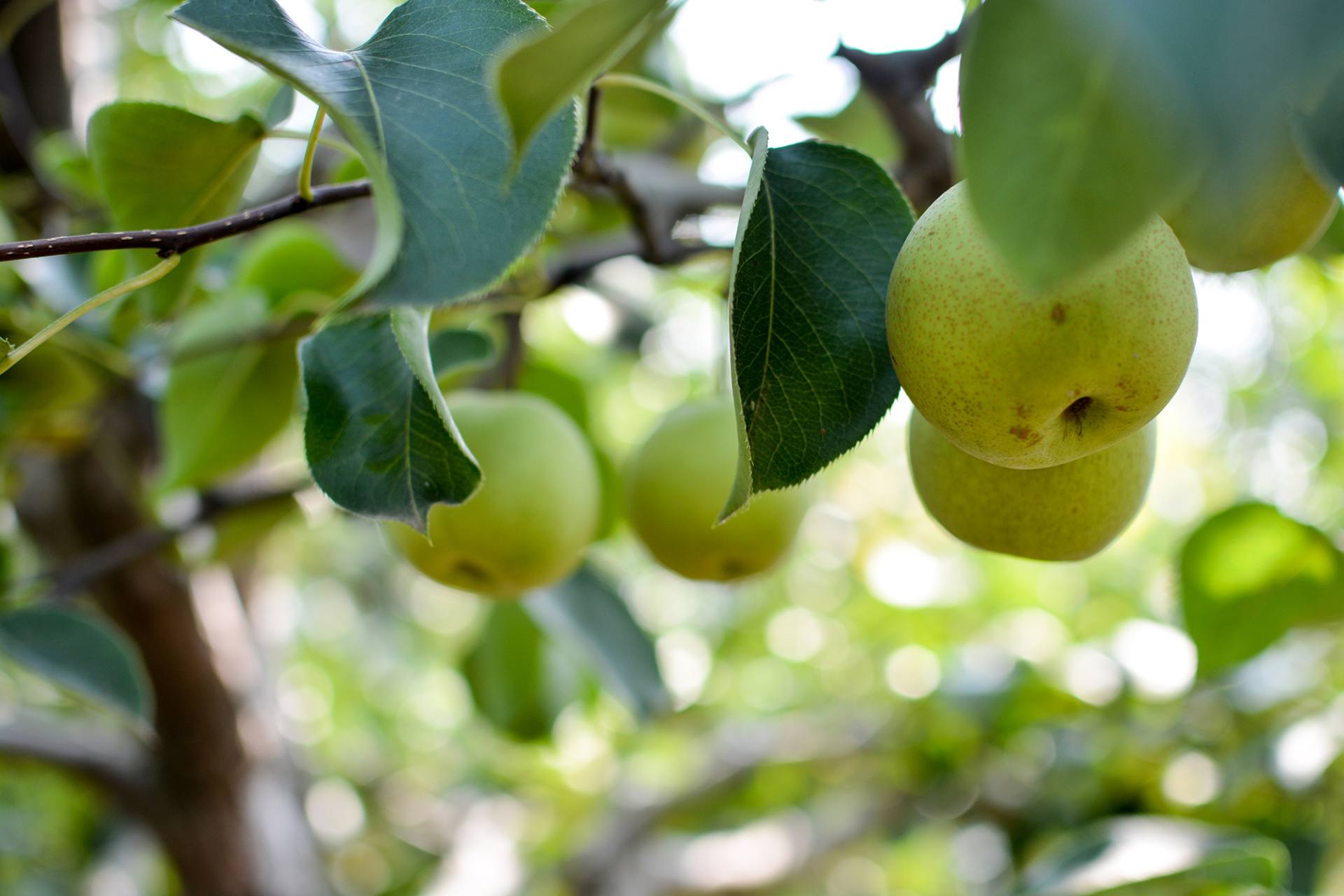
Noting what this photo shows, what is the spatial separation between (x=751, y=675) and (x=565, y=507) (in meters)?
3.30

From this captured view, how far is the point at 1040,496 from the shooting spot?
558mm

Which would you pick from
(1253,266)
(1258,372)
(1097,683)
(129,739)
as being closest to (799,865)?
(1097,683)

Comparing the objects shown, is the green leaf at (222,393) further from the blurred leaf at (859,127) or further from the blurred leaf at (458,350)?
the blurred leaf at (859,127)

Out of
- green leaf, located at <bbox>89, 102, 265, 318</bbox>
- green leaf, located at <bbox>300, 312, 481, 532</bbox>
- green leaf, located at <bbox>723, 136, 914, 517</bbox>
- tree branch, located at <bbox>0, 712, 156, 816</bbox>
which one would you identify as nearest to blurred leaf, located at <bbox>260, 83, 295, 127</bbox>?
green leaf, located at <bbox>89, 102, 265, 318</bbox>

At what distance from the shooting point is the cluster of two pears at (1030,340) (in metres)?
0.40

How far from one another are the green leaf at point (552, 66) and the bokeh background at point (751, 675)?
0.17m

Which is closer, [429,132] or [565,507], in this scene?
[429,132]

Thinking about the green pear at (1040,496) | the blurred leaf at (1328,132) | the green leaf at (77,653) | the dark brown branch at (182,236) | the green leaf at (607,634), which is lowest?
the green leaf at (607,634)

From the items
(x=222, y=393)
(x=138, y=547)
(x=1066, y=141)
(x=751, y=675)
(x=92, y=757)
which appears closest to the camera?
(x=1066, y=141)

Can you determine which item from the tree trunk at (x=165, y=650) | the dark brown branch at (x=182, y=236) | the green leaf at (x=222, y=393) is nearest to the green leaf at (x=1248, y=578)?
the dark brown branch at (x=182, y=236)

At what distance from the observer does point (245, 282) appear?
101 cm

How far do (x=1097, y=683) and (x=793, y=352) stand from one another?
57.0 inches

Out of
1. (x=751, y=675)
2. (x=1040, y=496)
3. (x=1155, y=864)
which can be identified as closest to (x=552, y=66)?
(x=1040, y=496)

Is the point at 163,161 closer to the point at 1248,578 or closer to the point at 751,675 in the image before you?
the point at 1248,578
